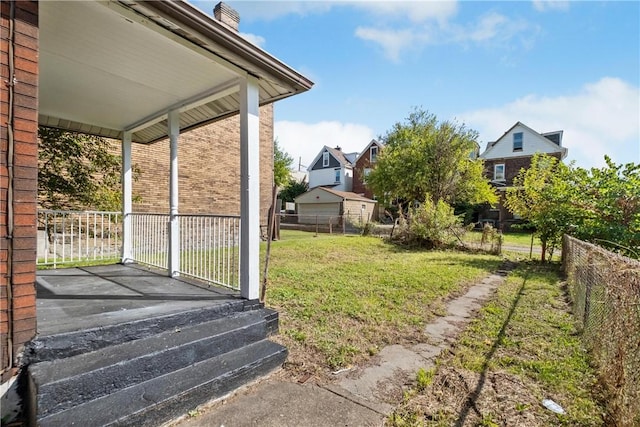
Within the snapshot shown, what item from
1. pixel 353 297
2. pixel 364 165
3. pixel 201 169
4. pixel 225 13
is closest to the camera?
pixel 353 297

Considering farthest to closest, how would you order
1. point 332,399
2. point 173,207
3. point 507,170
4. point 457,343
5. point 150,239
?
point 507,170 < point 150,239 < point 173,207 < point 457,343 < point 332,399

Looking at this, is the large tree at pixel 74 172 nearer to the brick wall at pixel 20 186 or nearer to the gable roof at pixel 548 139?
the brick wall at pixel 20 186

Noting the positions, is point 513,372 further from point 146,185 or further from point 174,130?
point 146,185

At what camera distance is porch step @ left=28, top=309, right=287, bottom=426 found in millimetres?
2004

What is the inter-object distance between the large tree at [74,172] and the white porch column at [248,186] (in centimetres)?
465

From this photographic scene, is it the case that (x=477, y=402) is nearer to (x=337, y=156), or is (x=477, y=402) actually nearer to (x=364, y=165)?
(x=364, y=165)

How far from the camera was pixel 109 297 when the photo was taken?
11.5 ft

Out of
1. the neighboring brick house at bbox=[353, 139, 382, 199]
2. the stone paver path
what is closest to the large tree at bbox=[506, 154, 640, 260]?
the stone paver path

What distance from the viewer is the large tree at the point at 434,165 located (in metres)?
19.6

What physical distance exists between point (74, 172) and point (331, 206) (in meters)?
21.0

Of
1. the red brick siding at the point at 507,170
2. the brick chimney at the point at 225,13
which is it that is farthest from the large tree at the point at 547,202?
the red brick siding at the point at 507,170

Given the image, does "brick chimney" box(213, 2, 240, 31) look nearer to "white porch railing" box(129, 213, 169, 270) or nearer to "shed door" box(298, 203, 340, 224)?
"white porch railing" box(129, 213, 169, 270)

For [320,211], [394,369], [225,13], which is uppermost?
[225,13]

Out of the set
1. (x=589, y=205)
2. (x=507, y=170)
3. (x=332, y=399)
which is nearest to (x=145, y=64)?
(x=332, y=399)
